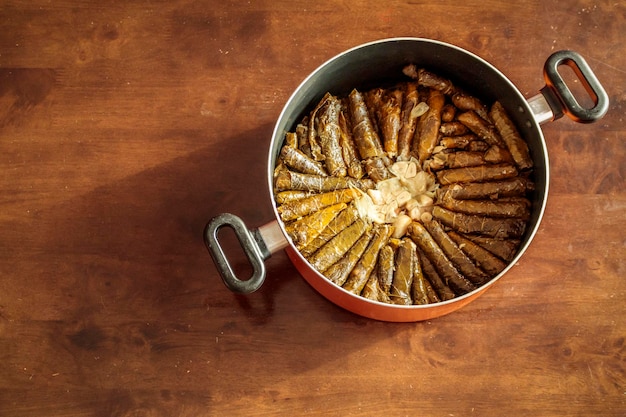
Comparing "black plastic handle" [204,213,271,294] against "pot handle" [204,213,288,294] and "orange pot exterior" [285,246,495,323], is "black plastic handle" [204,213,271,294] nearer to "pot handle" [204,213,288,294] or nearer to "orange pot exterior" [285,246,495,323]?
"pot handle" [204,213,288,294]

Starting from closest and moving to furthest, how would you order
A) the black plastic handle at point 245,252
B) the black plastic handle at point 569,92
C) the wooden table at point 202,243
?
the black plastic handle at point 245,252 → the black plastic handle at point 569,92 → the wooden table at point 202,243

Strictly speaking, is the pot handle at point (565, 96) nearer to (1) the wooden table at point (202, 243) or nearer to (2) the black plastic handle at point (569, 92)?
(2) the black plastic handle at point (569, 92)

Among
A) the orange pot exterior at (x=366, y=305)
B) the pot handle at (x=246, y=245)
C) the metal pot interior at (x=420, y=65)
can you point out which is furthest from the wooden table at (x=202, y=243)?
the pot handle at (x=246, y=245)

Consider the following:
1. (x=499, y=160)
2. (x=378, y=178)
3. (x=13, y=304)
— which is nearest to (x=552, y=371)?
(x=499, y=160)

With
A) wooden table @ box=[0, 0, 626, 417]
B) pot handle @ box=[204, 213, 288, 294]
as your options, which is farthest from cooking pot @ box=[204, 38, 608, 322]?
wooden table @ box=[0, 0, 626, 417]

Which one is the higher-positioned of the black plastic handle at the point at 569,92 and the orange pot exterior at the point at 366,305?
the black plastic handle at the point at 569,92

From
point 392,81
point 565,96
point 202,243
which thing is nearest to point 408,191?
point 392,81

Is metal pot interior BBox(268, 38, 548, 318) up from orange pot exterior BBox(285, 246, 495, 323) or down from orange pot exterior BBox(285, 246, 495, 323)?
up
